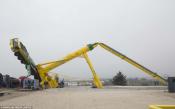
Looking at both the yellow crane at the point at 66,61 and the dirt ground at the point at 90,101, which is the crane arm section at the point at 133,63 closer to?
the yellow crane at the point at 66,61

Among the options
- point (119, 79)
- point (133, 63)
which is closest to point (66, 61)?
point (133, 63)

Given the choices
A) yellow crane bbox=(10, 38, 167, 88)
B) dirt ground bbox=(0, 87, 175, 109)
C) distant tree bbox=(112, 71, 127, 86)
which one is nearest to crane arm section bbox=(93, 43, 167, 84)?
yellow crane bbox=(10, 38, 167, 88)

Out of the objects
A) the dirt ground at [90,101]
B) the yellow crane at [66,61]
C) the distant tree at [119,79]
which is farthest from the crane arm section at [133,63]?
the distant tree at [119,79]

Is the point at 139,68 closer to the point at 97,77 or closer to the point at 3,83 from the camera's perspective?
the point at 97,77

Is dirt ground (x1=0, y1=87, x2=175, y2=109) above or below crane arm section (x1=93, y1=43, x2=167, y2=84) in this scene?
below

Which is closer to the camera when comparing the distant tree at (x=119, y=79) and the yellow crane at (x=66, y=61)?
the yellow crane at (x=66, y=61)

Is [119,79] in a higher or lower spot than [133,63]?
lower

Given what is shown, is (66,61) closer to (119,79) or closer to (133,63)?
(133,63)

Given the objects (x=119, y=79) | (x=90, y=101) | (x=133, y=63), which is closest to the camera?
(x=90, y=101)

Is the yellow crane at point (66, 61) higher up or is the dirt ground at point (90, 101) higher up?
the yellow crane at point (66, 61)

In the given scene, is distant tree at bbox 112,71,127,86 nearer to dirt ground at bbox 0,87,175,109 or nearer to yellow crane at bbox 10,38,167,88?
yellow crane at bbox 10,38,167,88

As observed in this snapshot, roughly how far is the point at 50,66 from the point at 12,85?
8776mm

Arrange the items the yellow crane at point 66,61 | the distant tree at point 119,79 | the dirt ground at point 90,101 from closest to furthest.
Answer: the dirt ground at point 90,101, the yellow crane at point 66,61, the distant tree at point 119,79

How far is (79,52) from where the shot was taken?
49500mm
